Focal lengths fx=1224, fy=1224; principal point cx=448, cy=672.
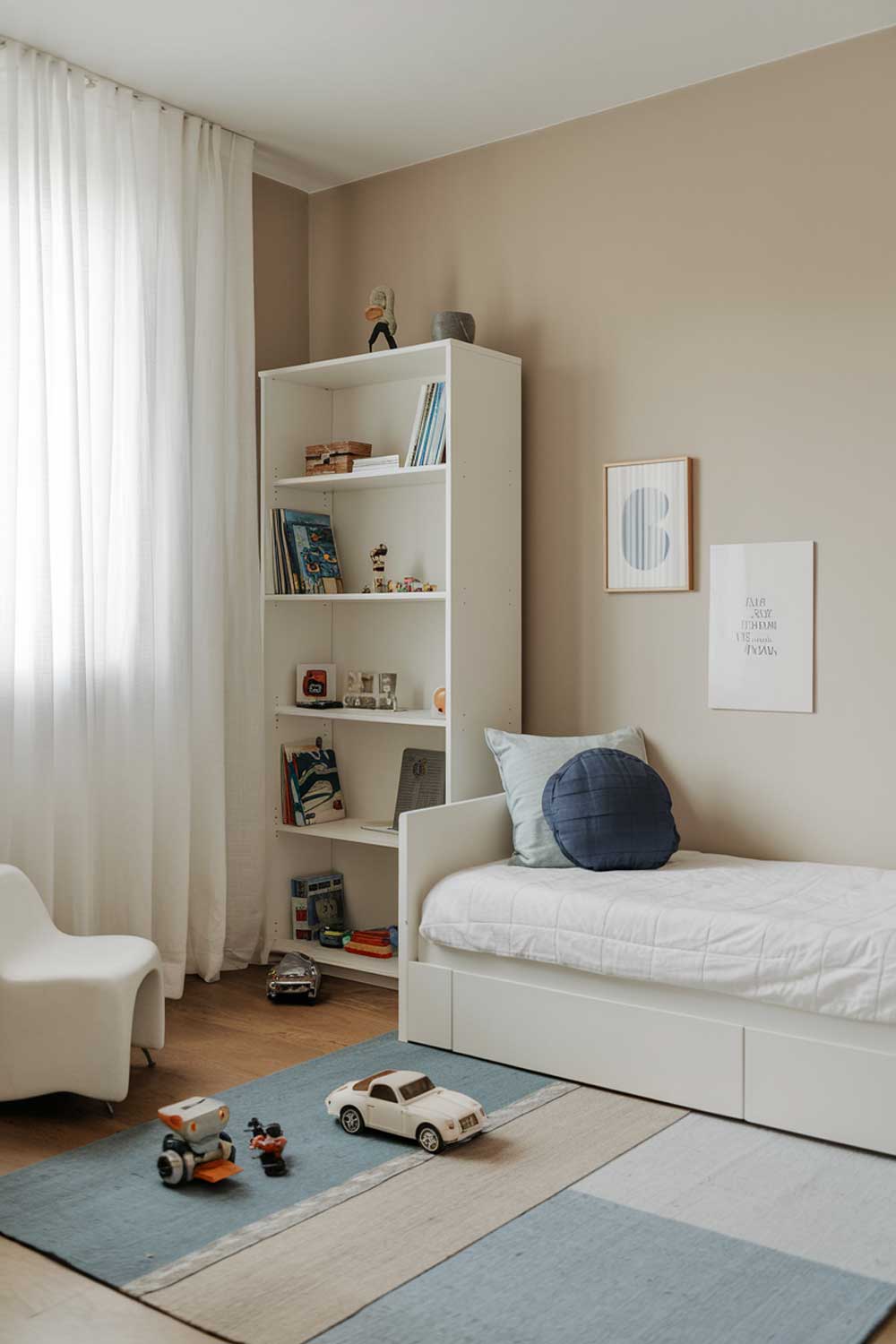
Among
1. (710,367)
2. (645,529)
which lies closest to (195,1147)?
(645,529)

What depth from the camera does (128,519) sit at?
3.64 m

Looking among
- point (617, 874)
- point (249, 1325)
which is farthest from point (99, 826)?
point (249, 1325)

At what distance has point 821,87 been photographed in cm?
329

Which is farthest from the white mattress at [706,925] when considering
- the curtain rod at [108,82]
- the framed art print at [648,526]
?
the curtain rod at [108,82]

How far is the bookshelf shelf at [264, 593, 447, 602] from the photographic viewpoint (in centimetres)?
372

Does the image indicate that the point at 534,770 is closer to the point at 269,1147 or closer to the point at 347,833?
the point at 347,833

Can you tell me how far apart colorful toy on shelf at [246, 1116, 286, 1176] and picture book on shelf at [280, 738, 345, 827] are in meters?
1.61

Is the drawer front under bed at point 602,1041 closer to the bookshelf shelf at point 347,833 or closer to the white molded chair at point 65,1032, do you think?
the bookshelf shelf at point 347,833

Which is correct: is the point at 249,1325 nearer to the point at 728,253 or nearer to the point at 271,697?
the point at 271,697

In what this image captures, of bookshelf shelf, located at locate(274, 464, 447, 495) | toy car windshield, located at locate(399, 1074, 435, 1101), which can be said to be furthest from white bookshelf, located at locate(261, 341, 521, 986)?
toy car windshield, located at locate(399, 1074, 435, 1101)

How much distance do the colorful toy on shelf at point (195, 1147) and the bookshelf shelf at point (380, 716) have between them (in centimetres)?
146

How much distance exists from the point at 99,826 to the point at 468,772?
3.61ft

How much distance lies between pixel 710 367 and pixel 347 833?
1.83 metres

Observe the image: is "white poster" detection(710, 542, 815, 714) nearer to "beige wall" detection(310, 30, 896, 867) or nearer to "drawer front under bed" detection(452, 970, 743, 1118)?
"beige wall" detection(310, 30, 896, 867)
